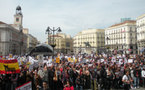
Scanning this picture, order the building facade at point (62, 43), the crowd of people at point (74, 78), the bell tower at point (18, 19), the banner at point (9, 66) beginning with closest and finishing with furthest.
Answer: the banner at point (9, 66) < the crowd of people at point (74, 78) < the bell tower at point (18, 19) < the building facade at point (62, 43)

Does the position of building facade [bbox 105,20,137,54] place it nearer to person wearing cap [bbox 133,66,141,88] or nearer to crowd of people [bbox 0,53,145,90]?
person wearing cap [bbox 133,66,141,88]

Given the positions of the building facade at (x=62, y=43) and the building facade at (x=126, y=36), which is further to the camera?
the building facade at (x=62, y=43)

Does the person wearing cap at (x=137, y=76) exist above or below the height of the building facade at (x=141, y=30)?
below

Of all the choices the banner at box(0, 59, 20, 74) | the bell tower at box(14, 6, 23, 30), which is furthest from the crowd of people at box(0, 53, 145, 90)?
the bell tower at box(14, 6, 23, 30)

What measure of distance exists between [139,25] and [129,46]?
12015 millimetres

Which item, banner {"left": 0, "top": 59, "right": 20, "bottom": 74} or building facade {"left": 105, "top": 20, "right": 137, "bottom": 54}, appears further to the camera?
building facade {"left": 105, "top": 20, "right": 137, "bottom": 54}

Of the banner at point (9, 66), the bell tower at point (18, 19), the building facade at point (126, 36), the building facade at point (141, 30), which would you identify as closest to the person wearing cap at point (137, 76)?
the banner at point (9, 66)

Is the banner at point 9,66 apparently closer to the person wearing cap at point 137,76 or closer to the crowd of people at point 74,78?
the crowd of people at point 74,78

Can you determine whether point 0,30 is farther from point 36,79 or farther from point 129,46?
point 36,79

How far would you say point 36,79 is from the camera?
29.0 ft

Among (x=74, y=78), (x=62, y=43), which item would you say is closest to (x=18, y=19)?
(x=62, y=43)

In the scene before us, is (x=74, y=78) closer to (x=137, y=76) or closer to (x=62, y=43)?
(x=137, y=76)

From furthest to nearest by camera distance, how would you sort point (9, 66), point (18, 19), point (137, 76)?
point (18, 19) < point (137, 76) < point (9, 66)

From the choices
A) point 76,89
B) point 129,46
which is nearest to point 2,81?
point 76,89
